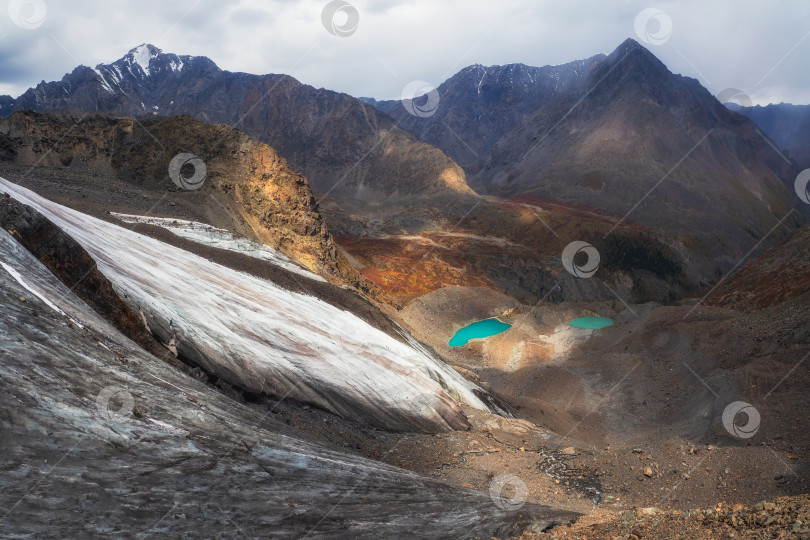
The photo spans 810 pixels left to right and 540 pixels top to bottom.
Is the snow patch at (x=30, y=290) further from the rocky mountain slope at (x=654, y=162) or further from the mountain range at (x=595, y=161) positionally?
the rocky mountain slope at (x=654, y=162)

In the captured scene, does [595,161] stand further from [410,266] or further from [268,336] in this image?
[268,336]

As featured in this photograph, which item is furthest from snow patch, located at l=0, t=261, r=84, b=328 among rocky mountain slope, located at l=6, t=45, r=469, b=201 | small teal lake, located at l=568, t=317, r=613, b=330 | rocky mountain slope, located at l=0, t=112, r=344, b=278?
rocky mountain slope, located at l=6, t=45, r=469, b=201

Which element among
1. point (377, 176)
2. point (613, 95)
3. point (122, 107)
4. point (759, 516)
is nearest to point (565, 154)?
point (613, 95)

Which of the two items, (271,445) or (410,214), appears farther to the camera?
(410,214)

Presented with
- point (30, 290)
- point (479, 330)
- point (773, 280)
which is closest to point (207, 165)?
point (479, 330)

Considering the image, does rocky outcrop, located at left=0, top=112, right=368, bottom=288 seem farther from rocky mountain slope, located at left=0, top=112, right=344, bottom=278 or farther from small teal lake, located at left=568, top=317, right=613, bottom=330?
small teal lake, located at left=568, top=317, right=613, bottom=330

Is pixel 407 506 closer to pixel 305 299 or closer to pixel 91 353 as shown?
pixel 91 353

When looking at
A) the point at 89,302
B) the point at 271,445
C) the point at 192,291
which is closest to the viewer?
the point at 271,445
